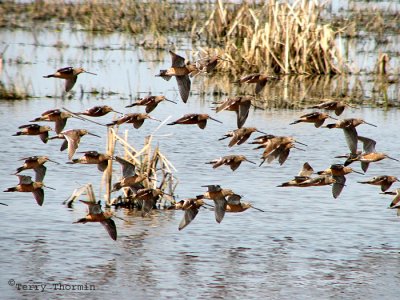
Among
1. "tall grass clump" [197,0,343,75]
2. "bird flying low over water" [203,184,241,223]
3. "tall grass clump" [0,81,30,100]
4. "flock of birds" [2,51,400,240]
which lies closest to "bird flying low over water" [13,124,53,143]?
"flock of birds" [2,51,400,240]

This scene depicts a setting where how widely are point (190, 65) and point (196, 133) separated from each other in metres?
8.14

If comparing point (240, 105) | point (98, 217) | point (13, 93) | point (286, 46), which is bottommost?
point (13, 93)

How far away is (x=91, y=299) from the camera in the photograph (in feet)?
29.8

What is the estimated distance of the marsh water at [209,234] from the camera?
9.69 metres

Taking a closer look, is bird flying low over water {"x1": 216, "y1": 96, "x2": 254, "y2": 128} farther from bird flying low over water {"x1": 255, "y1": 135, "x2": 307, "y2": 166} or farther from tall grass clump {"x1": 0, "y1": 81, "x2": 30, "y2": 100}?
tall grass clump {"x1": 0, "y1": 81, "x2": 30, "y2": 100}

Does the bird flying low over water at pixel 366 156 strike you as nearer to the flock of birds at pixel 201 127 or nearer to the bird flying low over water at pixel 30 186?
the flock of birds at pixel 201 127

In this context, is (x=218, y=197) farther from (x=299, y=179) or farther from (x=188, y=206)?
(x=299, y=179)

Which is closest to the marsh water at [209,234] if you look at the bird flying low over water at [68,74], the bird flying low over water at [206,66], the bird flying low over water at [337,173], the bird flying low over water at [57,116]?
the bird flying low over water at [337,173]

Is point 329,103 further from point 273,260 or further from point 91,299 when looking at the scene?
point 91,299

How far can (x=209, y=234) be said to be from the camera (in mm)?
11547

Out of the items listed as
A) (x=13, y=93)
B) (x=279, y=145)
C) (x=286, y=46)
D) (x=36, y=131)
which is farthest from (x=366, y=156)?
(x=286, y=46)

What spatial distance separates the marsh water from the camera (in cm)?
969

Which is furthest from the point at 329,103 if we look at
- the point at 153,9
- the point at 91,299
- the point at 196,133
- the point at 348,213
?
the point at 153,9

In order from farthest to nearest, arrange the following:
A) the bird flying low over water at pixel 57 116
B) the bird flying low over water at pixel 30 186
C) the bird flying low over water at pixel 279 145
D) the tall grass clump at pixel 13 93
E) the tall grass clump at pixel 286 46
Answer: the tall grass clump at pixel 286 46, the tall grass clump at pixel 13 93, the bird flying low over water at pixel 30 186, the bird flying low over water at pixel 279 145, the bird flying low over water at pixel 57 116
